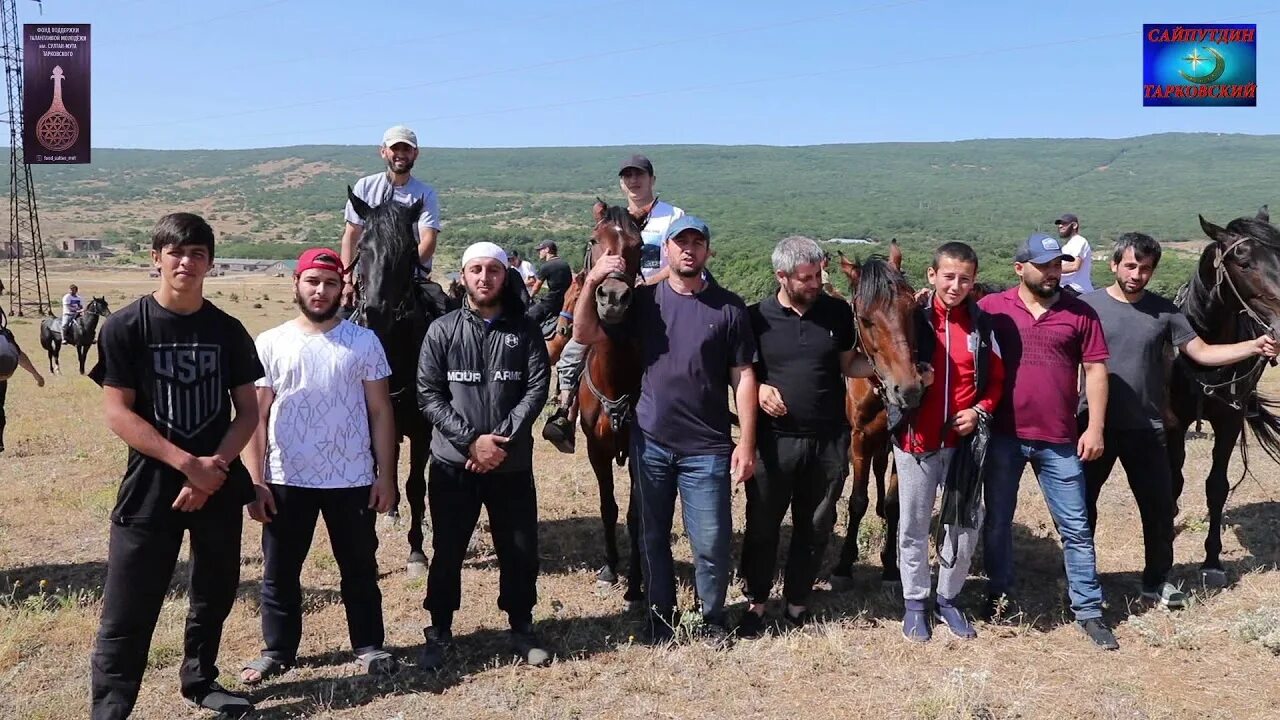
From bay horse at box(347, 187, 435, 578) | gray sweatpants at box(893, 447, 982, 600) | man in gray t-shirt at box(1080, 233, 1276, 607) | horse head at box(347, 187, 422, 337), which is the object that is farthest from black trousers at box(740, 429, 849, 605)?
horse head at box(347, 187, 422, 337)

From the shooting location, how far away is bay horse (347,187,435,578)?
6.16 metres

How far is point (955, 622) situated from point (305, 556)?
3763mm

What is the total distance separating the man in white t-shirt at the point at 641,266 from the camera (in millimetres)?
6254

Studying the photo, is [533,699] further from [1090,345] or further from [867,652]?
[1090,345]

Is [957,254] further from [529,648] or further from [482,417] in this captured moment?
[529,648]

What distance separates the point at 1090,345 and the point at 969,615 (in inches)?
74.9

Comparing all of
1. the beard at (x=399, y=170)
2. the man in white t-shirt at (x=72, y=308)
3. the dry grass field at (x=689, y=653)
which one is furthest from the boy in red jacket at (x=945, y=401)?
the man in white t-shirt at (x=72, y=308)

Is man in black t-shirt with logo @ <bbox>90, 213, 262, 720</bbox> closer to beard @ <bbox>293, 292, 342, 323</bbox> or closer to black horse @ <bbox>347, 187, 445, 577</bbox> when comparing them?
beard @ <bbox>293, 292, 342, 323</bbox>

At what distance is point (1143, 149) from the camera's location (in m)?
176

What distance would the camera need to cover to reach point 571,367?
624 centimetres

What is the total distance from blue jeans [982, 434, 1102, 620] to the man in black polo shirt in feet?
3.15

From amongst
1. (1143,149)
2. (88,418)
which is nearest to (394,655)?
(88,418)

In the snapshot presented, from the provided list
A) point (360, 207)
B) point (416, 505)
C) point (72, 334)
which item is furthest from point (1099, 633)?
point (72, 334)

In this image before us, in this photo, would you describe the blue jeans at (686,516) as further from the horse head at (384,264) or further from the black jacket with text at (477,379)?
the horse head at (384,264)
